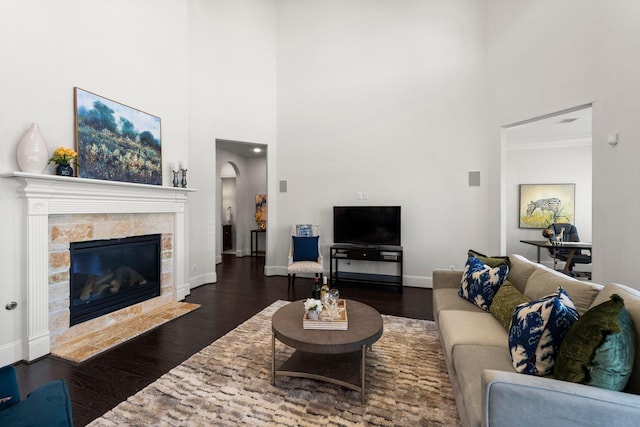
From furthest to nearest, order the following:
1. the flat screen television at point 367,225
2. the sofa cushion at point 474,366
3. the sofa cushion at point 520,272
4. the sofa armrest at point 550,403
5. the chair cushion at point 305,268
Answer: the flat screen television at point 367,225 < the chair cushion at point 305,268 < the sofa cushion at point 520,272 < the sofa cushion at point 474,366 < the sofa armrest at point 550,403

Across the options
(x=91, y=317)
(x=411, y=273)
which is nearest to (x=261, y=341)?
(x=91, y=317)

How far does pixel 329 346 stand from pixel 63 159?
294 cm

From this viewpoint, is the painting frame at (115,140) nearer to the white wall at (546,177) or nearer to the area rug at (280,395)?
the area rug at (280,395)

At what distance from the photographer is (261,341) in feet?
9.29

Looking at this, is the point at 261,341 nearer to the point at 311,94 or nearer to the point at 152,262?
the point at 152,262

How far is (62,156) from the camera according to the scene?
269 cm

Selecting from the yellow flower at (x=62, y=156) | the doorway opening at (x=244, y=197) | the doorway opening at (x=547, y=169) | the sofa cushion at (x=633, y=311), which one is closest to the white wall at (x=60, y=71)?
the yellow flower at (x=62, y=156)

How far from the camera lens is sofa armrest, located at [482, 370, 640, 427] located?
1.07 meters

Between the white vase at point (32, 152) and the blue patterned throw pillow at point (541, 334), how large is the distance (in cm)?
385

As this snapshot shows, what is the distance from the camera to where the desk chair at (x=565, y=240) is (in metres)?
5.14

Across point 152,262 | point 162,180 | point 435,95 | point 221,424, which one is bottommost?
point 221,424

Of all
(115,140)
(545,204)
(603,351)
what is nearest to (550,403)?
(603,351)

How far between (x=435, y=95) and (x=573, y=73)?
6.01ft

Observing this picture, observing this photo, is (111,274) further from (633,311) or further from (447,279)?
(633,311)
